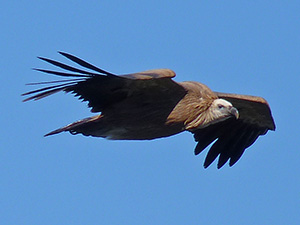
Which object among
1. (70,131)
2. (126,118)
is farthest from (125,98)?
(70,131)

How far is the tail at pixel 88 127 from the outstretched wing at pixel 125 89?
0.54ft

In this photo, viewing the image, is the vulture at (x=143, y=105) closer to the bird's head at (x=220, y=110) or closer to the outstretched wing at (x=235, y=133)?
the bird's head at (x=220, y=110)

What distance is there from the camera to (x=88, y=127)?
10.5m

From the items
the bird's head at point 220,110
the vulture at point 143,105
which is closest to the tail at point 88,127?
→ the vulture at point 143,105

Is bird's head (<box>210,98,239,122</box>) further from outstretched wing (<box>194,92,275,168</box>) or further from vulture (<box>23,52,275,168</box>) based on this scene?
outstretched wing (<box>194,92,275,168</box>)

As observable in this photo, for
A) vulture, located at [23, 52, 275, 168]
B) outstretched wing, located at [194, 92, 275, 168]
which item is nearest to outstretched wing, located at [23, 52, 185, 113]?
vulture, located at [23, 52, 275, 168]

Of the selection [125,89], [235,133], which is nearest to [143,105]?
[125,89]

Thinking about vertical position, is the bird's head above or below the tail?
above

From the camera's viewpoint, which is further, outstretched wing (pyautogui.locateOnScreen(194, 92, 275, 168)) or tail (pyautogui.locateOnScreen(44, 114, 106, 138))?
outstretched wing (pyautogui.locateOnScreen(194, 92, 275, 168))

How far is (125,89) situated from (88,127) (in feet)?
2.46

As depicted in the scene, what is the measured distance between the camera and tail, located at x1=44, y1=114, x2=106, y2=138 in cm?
1046

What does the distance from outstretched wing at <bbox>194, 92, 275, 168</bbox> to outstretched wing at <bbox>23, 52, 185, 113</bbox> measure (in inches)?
72.2

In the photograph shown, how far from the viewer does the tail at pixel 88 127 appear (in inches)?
412

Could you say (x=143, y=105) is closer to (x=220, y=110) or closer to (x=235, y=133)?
(x=220, y=110)
